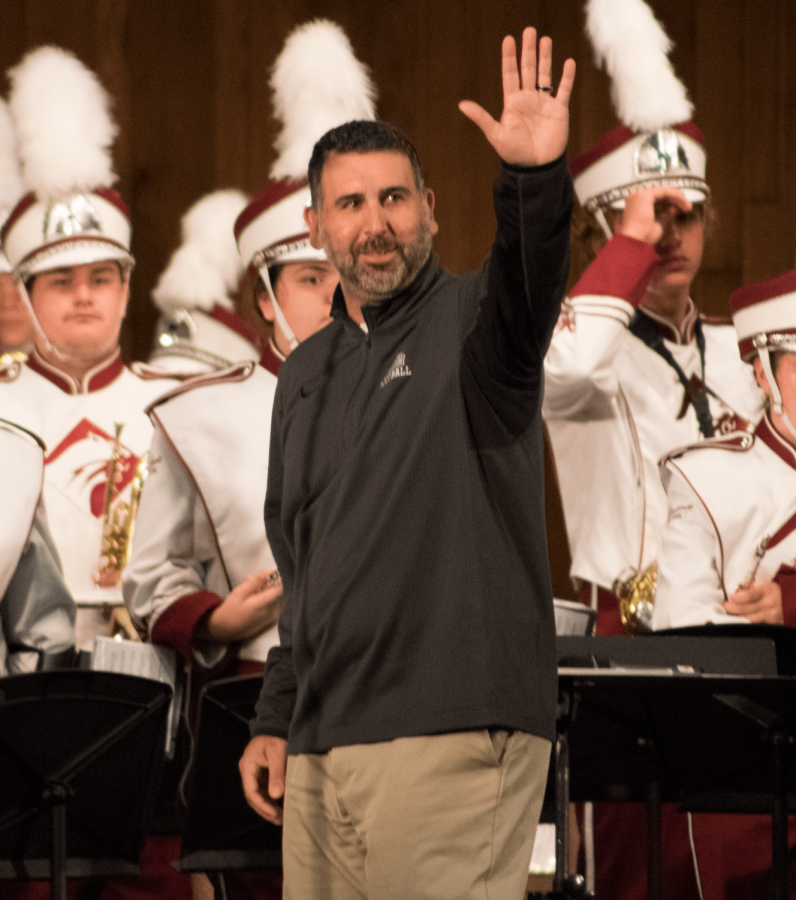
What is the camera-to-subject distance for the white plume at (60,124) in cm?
405

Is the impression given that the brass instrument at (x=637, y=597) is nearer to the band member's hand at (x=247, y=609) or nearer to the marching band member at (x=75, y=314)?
the band member's hand at (x=247, y=609)

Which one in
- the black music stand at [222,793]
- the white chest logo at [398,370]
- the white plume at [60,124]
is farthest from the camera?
the white plume at [60,124]

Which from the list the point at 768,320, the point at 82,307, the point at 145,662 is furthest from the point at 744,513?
the point at 82,307

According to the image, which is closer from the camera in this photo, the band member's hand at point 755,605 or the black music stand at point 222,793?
the black music stand at point 222,793

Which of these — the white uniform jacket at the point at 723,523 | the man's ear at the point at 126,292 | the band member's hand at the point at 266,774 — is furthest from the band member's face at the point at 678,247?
the band member's hand at the point at 266,774

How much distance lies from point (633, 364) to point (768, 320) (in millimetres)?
456

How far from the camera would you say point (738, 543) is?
12.2 feet

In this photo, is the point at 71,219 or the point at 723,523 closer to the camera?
the point at 723,523

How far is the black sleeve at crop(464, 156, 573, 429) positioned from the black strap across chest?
2.50 meters

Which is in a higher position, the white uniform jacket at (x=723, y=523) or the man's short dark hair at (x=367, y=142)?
the man's short dark hair at (x=367, y=142)

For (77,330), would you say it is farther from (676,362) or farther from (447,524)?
(447,524)

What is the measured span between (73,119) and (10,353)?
782 mm

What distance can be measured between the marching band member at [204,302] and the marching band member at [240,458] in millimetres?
212

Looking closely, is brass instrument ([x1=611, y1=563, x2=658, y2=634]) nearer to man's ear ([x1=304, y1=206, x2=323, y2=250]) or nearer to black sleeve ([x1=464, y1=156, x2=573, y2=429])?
man's ear ([x1=304, y1=206, x2=323, y2=250])
